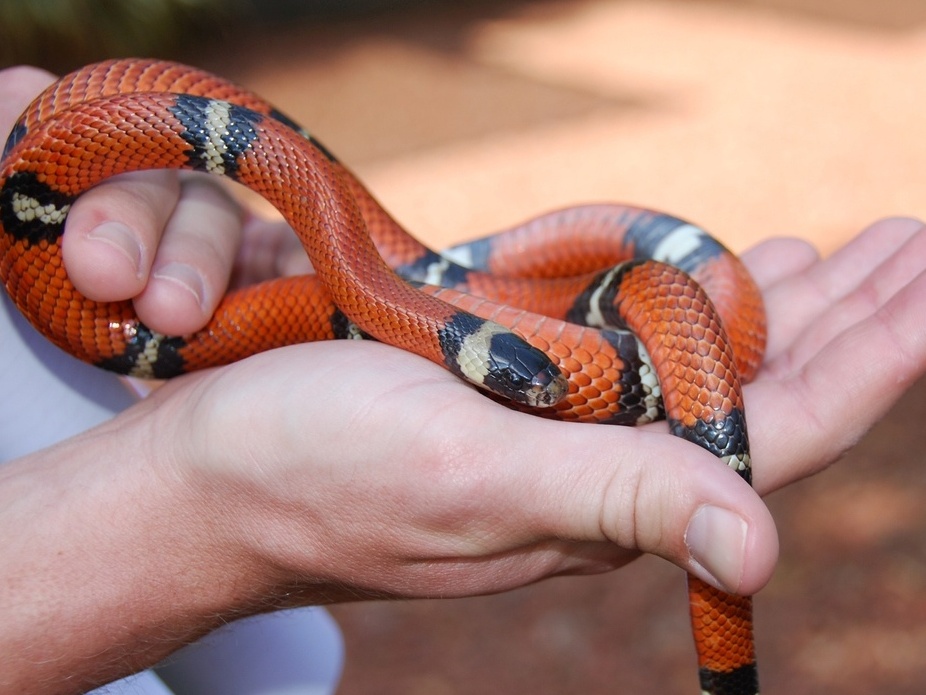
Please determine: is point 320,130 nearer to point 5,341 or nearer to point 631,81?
point 631,81

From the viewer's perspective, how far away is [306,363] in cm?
234

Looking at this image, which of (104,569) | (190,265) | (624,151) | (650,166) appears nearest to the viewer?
(104,569)

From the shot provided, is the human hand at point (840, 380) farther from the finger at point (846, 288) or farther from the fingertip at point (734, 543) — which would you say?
the fingertip at point (734, 543)

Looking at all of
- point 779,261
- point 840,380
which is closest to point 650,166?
point 779,261

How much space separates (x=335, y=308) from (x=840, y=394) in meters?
1.56

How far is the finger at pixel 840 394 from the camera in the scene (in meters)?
2.46

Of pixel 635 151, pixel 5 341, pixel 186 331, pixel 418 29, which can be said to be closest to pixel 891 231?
pixel 186 331

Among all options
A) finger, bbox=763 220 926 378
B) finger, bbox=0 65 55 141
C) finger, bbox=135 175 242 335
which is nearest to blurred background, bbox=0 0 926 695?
finger, bbox=763 220 926 378

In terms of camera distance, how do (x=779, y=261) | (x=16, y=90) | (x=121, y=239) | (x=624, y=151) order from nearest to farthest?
(x=121, y=239) → (x=16, y=90) → (x=779, y=261) → (x=624, y=151)

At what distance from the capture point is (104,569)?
238cm

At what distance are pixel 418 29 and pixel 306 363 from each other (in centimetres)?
1091

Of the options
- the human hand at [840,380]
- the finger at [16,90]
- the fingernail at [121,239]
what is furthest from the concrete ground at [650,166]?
the finger at [16,90]

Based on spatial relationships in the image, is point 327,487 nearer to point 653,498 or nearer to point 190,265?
point 653,498

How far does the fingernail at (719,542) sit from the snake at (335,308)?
50 cm
